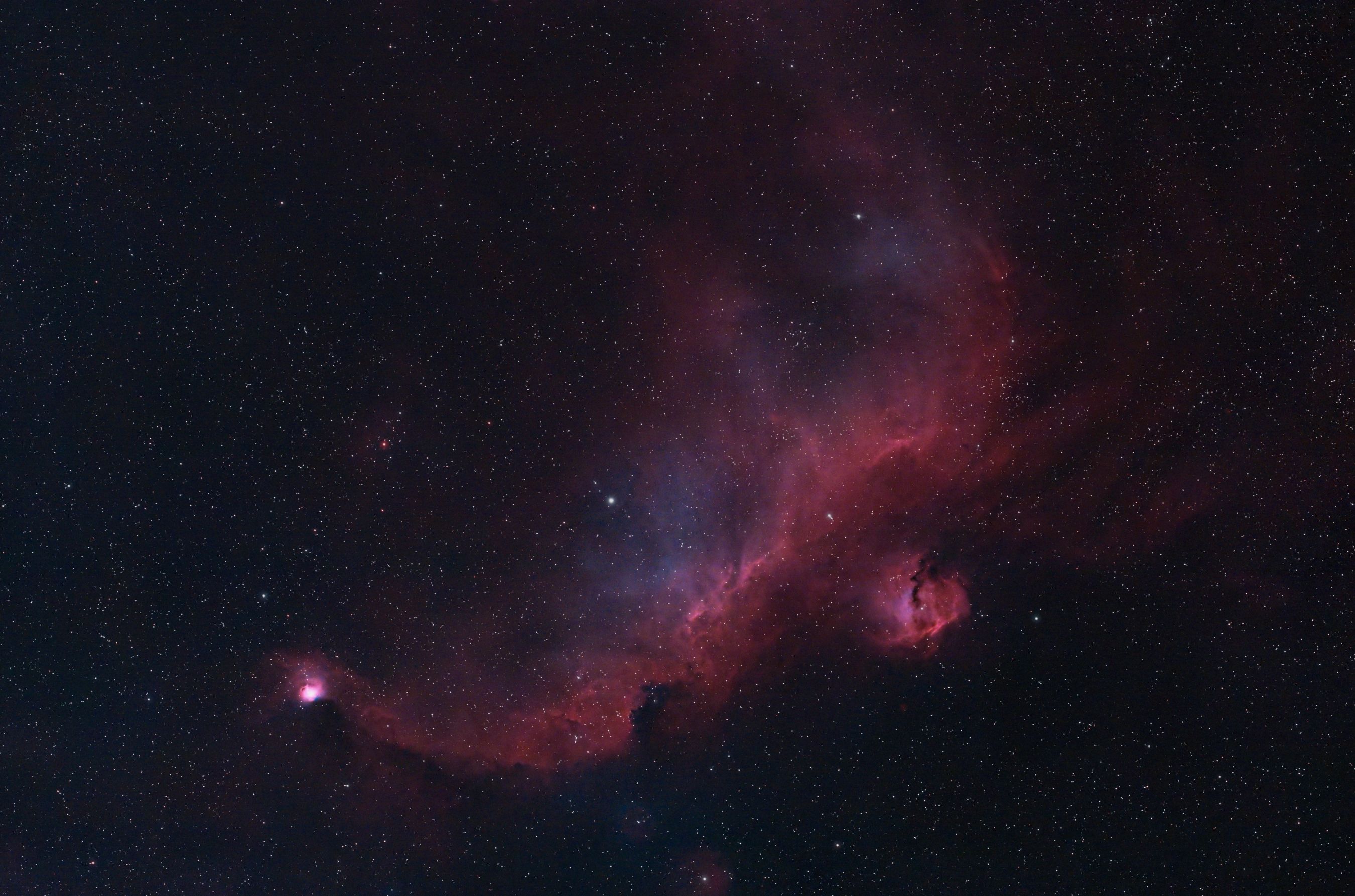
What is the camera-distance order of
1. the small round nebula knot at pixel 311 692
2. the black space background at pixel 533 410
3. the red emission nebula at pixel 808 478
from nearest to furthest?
the black space background at pixel 533 410 → the red emission nebula at pixel 808 478 → the small round nebula knot at pixel 311 692

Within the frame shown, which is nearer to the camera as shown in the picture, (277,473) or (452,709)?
(277,473)

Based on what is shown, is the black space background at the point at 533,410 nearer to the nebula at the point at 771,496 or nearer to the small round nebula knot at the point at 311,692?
the small round nebula knot at the point at 311,692

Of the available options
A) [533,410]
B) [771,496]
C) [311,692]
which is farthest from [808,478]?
[311,692]

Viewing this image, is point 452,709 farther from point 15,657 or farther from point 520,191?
point 520,191

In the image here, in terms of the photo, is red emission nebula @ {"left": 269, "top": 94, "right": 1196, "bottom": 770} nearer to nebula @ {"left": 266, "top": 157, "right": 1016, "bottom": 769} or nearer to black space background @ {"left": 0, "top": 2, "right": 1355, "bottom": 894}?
nebula @ {"left": 266, "top": 157, "right": 1016, "bottom": 769}

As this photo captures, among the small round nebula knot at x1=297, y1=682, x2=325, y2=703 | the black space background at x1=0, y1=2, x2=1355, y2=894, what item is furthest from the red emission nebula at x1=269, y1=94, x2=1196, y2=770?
the black space background at x1=0, y1=2, x2=1355, y2=894

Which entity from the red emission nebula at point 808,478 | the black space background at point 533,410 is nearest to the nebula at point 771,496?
the red emission nebula at point 808,478

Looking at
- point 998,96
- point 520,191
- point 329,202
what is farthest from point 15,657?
point 998,96

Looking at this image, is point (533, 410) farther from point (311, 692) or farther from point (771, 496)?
point (311, 692)
